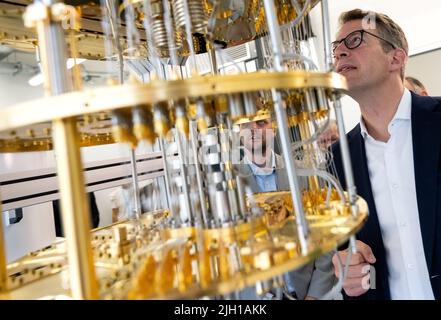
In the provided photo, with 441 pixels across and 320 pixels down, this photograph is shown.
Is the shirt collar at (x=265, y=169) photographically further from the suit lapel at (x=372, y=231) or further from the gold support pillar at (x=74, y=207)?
the gold support pillar at (x=74, y=207)

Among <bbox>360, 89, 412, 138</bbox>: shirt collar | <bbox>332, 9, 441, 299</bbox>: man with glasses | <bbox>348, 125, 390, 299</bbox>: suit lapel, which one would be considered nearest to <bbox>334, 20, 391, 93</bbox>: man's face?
<bbox>332, 9, 441, 299</bbox>: man with glasses

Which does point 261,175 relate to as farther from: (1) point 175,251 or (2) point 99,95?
(2) point 99,95

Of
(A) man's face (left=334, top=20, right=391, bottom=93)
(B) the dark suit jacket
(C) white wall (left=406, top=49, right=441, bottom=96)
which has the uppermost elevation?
(C) white wall (left=406, top=49, right=441, bottom=96)

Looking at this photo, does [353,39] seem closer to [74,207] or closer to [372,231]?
[372,231]

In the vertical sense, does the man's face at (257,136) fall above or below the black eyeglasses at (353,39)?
below

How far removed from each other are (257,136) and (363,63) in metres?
0.74

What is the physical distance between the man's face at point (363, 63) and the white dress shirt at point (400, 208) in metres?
0.15

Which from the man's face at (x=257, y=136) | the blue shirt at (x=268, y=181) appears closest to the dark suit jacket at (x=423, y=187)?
the man's face at (x=257, y=136)

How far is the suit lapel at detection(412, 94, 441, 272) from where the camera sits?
1141mm

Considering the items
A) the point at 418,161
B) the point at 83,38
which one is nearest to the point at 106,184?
the point at 83,38

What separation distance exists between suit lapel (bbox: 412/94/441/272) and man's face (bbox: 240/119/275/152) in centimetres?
68

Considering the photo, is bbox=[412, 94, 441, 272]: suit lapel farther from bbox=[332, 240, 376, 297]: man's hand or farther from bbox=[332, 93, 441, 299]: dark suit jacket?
bbox=[332, 240, 376, 297]: man's hand

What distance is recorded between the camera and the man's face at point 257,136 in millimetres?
1795

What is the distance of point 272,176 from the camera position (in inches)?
78.9
